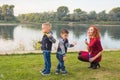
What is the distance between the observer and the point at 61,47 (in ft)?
23.0

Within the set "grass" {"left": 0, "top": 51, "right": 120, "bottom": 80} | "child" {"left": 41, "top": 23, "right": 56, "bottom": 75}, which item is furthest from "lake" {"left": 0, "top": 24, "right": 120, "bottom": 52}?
"child" {"left": 41, "top": 23, "right": 56, "bottom": 75}

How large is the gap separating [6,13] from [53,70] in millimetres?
83759

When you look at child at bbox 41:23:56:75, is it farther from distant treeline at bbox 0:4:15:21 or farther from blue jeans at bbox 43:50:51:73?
distant treeline at bbox 0:4:15:21

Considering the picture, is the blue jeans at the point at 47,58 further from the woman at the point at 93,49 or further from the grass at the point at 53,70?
the woman at the point at 93,49

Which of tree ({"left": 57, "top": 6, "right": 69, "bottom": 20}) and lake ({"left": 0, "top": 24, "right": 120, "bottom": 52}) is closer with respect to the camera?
lake ({"left": 0, "top": 24, "right": 120, "bottom": 52})

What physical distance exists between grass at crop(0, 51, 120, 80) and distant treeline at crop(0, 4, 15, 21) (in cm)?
8114

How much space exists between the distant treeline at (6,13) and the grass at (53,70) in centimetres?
8114

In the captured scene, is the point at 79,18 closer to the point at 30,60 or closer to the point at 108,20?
the point at 108,20

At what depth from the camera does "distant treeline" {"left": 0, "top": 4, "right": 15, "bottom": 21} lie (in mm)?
89062

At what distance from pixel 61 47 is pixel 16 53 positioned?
4.03 meters

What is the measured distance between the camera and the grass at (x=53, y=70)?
22.9 feet

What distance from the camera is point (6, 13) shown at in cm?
8919

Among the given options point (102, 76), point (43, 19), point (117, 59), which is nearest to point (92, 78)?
point (102, 76)

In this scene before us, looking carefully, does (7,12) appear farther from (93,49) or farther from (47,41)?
(47,41)
